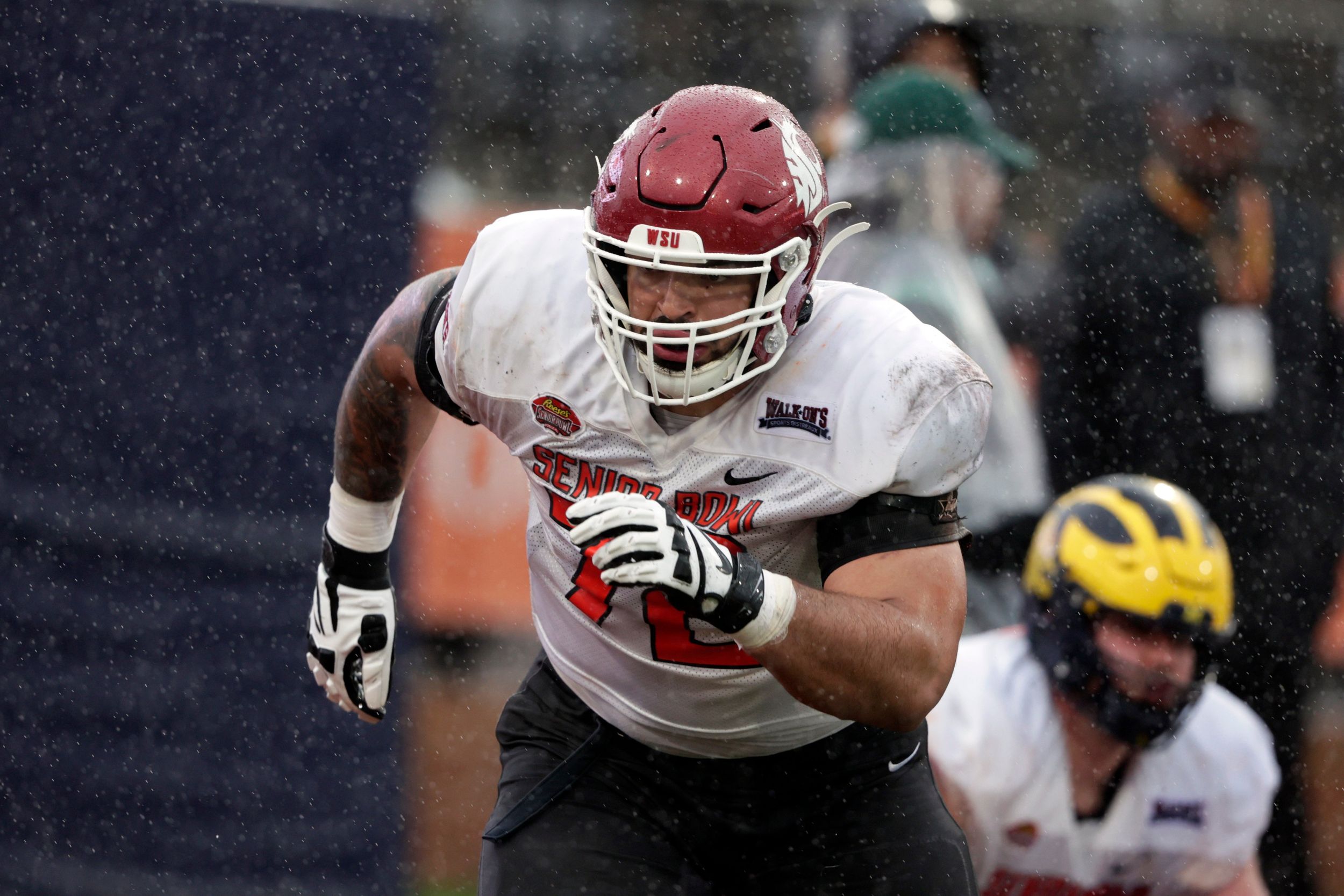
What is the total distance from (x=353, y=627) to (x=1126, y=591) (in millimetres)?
1557

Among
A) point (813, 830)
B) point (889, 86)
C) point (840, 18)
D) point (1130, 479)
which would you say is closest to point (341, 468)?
point (813, 830)

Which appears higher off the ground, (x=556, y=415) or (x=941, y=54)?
(x=941, y=54)

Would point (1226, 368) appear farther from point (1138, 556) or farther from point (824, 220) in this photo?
point (824, 220)

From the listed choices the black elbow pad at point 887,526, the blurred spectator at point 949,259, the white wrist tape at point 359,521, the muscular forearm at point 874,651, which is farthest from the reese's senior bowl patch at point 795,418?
the blurred spectator at point 949,259

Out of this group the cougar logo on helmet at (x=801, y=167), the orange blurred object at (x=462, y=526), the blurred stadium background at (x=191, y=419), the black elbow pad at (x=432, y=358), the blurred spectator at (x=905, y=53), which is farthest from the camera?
the orange blurred object at (x=462, y=526)

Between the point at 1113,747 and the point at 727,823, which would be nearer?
the point at 727,823

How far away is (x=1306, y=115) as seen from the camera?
25.5 ft

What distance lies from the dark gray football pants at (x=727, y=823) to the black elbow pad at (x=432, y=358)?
0.59 m

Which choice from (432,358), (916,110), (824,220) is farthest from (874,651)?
(916,110)

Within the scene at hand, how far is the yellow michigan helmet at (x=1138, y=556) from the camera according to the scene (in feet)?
10.7

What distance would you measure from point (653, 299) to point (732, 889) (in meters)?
0.93

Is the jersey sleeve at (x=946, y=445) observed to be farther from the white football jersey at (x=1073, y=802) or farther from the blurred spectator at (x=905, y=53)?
the blurred spectator at (x=905, y=53)

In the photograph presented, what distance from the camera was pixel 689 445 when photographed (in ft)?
7.64

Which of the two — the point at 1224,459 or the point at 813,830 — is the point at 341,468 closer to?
the point at 813,830
